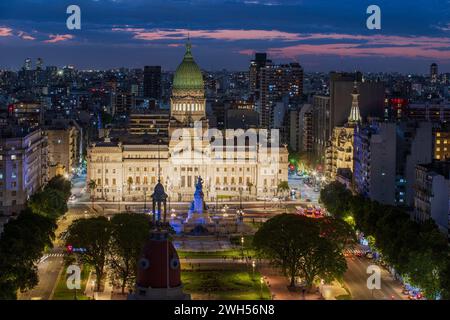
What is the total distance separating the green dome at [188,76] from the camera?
145250 mm

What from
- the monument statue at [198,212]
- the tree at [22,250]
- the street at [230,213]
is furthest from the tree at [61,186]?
the tree at [22,250]

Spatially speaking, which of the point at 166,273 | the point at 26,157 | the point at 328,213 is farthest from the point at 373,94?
the point at 166,273

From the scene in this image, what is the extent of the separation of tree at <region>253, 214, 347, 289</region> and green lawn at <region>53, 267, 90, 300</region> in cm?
1200

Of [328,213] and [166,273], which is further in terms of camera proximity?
[328,213]

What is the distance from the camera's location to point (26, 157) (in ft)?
349

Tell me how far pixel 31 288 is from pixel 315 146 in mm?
98242

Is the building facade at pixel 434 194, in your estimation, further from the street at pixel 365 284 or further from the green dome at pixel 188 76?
the green dome at pixel 188 76

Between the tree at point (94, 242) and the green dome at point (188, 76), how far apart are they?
7816 cm

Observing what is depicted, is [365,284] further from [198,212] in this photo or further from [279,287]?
[198,212]

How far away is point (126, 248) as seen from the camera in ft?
215

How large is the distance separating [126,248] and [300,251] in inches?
446

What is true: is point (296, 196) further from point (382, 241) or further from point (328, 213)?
point (382, 241)

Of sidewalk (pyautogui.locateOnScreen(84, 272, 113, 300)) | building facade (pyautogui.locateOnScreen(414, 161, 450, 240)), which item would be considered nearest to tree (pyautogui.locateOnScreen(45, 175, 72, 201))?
building facade (pyautogui.locateOnScreen(414, 161, 450, 240))
